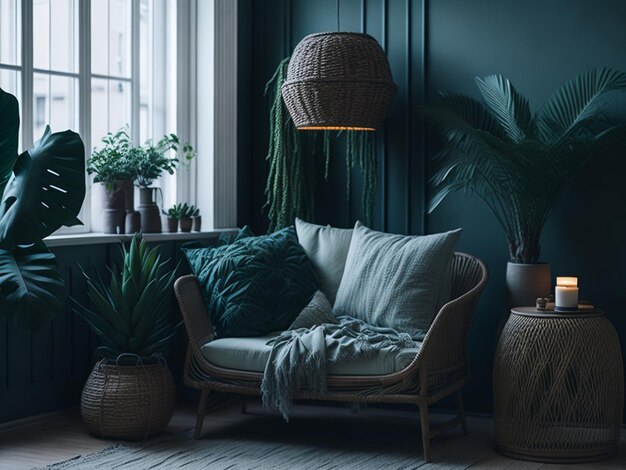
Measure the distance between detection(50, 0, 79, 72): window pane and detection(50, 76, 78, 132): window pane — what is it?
57 millimetres

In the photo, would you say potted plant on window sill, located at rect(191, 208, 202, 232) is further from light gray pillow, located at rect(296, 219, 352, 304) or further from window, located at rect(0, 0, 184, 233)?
light gray pillow, located at rect(296, 219, 352, 304)

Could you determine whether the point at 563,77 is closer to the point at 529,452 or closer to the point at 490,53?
the point at 490,53

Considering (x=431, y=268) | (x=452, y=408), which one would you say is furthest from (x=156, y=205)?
(x=452, y=408)

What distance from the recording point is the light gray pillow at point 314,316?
4.01 m

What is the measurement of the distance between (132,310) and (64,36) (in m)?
1.30

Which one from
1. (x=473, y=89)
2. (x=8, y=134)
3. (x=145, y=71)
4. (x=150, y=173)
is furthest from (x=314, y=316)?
(x=145, y=71)

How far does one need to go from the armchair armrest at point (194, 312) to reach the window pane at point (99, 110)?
2.95ft

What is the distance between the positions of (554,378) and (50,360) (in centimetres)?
203

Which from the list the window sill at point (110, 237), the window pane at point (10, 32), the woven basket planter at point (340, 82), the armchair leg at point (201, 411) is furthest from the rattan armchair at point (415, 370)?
the window pane at point (10, 32)

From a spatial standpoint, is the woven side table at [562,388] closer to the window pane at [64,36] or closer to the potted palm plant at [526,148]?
the potted palm plant at [526,148]

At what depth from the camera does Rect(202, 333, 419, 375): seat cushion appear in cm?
362

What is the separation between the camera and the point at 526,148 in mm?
3887

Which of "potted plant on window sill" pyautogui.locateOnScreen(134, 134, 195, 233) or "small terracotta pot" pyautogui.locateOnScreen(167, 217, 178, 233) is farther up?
"potted plant on window sill" pyautogui.locateOnScreen(134, 134, 195, 233)

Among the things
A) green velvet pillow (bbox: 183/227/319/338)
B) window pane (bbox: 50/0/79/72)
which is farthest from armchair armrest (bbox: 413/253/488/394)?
window pane (bbox: 50/0/79/72)
